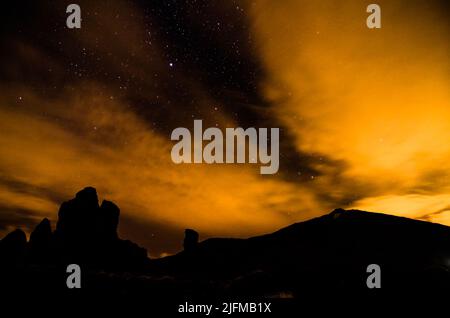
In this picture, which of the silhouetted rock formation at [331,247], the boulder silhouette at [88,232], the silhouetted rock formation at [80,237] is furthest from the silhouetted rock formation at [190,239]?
the silhouetted rock formation at [80,237]

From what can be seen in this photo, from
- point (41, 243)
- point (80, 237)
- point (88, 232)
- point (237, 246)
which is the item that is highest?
point (88, 232)

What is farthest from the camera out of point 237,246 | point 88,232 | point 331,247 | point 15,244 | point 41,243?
point 237,246

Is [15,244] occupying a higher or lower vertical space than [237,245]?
higher

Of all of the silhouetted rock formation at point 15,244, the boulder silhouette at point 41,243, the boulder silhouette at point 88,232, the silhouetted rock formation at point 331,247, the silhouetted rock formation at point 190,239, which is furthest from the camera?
the silhouetted rock formation at point 190,239

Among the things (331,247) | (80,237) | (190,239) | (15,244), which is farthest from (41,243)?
(331,247)

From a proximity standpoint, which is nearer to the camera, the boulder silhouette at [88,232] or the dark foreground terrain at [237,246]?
the dark foreground terrain at [237,246]

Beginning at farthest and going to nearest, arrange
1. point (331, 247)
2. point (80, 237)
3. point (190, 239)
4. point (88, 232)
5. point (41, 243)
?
point (190, 239)
point (88, 232)
point (80, 237)
point (41, 243)
point (331, 247)

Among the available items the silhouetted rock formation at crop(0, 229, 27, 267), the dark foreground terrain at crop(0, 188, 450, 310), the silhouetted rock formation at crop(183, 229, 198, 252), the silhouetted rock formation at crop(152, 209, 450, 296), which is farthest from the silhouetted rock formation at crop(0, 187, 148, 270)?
the silhouetted rock formation at crop(183, 229, 198, 252)

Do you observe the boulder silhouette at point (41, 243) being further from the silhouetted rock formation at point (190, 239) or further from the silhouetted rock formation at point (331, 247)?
the silhouetted rock formation at point (190, 239)

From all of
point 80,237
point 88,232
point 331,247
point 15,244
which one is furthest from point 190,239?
point 15,244

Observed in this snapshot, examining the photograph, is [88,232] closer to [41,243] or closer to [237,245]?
[41,243]

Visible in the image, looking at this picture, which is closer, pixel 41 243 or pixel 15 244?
pixel 15 244
